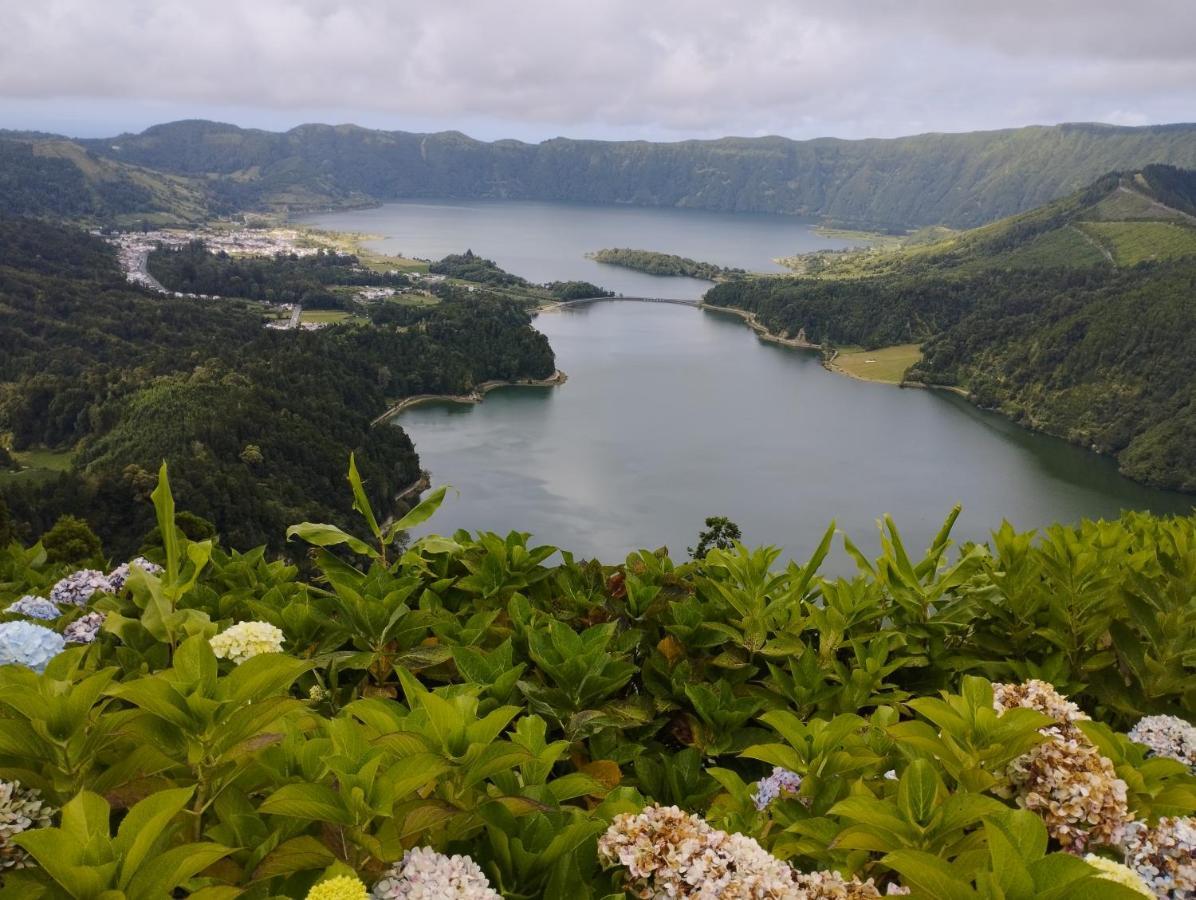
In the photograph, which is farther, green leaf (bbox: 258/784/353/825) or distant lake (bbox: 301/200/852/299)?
distant lake (bbox: 301/200/852/299)

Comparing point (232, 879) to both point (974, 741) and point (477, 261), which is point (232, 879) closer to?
point (974, 741)

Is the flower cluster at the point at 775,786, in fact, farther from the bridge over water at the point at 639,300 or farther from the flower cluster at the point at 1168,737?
the bridge over water at the point at 639,300

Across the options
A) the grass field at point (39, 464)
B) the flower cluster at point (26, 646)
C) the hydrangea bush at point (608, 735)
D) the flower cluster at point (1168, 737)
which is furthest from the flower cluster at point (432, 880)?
the grass field at point (39, 464)

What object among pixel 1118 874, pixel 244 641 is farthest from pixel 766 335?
pixel 1118 874

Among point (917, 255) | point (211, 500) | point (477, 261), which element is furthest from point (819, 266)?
point (211, 500)

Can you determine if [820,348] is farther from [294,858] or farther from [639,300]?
[294,858]

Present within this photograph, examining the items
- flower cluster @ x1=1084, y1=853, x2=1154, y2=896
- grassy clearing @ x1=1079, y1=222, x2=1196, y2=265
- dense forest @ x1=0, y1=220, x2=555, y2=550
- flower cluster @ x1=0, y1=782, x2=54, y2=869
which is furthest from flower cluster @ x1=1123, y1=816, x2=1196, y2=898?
grassy clearing @ x1=1079, y1=222, x2=1196, y2=265

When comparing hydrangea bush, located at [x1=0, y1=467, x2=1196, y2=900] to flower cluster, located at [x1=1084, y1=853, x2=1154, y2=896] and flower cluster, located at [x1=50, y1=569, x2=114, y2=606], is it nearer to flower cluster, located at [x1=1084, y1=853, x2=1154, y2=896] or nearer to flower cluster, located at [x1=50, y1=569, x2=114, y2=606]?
flower cluster, located at [x1=1084, y1=853, x2=1154, y2=896]
